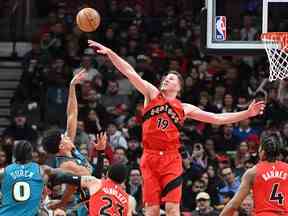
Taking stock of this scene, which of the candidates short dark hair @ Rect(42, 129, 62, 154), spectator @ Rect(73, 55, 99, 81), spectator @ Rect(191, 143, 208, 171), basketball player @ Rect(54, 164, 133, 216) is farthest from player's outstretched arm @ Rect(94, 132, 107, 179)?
spectator @ Rect(73, 55, 99, 81)

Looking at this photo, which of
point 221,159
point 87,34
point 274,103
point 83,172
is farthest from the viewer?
point 87,34

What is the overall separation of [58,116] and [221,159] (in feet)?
11.6

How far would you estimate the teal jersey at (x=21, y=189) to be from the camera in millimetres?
11016

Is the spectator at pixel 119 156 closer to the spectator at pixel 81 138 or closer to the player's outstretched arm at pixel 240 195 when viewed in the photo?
the spectator at pixel 81 138

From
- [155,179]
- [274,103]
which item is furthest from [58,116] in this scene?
[155,179]

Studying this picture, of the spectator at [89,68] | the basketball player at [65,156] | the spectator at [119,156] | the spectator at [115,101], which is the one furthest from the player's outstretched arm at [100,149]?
the spectator at [89,68]

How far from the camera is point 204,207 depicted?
1507 cm

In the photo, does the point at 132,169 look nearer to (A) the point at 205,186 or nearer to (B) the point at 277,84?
(A) the point at 205,186

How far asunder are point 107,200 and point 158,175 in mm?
1053

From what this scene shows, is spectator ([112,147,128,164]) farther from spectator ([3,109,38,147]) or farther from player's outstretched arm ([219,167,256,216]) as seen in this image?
player's outstretched arm ([219,167,256,216])

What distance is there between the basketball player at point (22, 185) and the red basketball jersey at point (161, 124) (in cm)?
144

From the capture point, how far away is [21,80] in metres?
20.4

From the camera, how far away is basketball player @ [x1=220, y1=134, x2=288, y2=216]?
10.6 meters

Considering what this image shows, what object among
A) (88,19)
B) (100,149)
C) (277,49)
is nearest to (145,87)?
(100,149)
